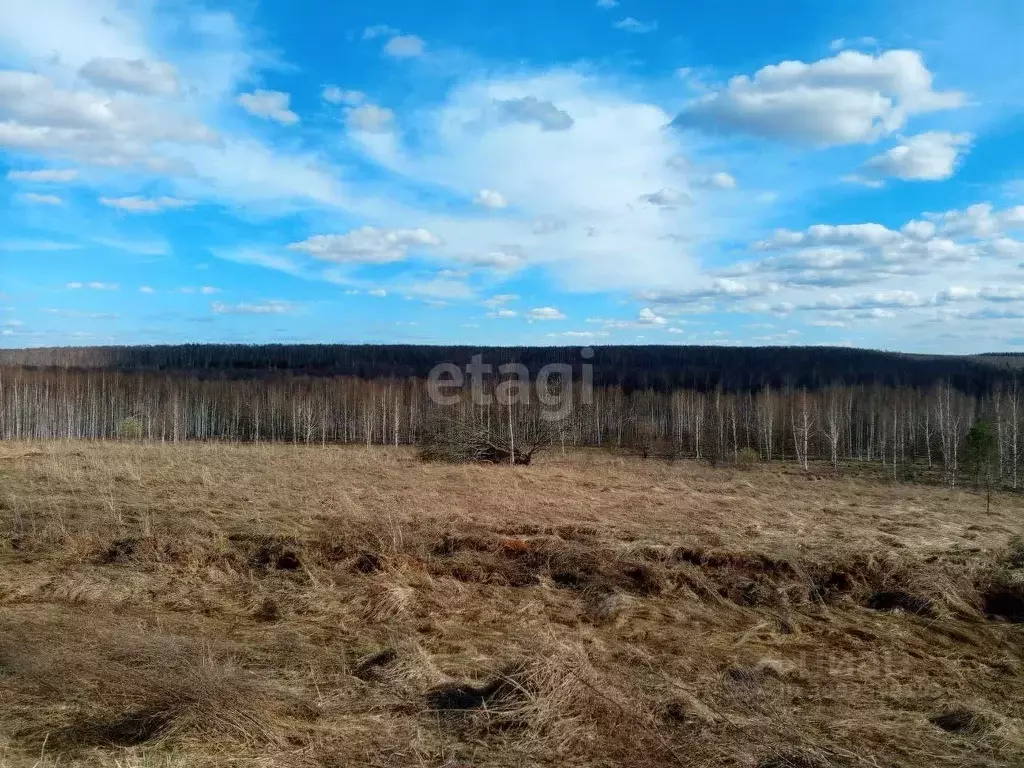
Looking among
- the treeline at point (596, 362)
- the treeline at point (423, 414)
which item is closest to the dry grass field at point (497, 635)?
the treeline at point (423, 414)

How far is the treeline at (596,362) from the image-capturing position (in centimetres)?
9794

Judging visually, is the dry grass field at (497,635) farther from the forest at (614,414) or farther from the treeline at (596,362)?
the treeline at (596,362)

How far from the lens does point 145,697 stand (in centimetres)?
474

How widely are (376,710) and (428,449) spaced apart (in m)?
21.4

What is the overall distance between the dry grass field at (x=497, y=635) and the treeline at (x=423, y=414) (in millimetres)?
43854

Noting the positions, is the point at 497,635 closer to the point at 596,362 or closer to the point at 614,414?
the point at 614,414

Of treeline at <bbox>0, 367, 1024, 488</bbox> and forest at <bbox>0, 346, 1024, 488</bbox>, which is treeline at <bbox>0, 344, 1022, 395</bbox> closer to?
forest at <bbox>0, 346, 1024, 488</bbox>

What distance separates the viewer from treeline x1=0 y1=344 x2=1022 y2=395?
3856 inches

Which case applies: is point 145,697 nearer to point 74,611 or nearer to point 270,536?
point 74,611

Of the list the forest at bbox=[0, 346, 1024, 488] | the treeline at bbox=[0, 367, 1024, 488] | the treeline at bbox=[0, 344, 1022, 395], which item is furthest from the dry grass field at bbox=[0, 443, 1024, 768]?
the treeline at bbox=[0, 344, 1022, 395]

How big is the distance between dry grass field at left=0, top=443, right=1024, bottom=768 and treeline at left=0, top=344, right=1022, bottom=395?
3108 inches

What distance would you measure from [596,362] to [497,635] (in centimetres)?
12476

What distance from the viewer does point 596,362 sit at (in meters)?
130

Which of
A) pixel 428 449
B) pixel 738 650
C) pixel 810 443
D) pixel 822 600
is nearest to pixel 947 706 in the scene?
pixel 738 650
